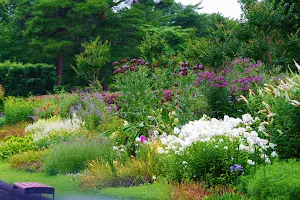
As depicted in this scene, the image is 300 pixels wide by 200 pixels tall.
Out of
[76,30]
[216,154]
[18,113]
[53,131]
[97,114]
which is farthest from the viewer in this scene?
[76,30]

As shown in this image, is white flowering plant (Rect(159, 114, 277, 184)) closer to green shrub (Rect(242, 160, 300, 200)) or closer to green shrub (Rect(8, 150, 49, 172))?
green shrub (Rect(242, 160, 300, 200))

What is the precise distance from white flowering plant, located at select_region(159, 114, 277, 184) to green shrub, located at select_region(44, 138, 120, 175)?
2.35 meters

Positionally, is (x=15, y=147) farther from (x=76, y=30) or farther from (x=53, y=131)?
(x=76, y=30)

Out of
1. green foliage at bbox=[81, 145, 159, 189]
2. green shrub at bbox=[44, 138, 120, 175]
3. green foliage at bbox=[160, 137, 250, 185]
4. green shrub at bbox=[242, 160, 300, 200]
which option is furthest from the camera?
green shrub at bbox=[44, 138, 120, 175]

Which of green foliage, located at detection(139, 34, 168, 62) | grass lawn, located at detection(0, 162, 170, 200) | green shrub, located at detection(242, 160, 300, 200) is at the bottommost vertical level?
grass lawn, located at detection(0, 162, 170, 200)

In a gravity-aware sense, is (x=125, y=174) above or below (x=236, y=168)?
below

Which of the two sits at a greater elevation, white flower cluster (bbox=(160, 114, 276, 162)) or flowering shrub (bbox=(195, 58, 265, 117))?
flowering shrub (bbox=(195, 58, 265, 117))

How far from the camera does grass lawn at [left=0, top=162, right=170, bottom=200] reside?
827cm

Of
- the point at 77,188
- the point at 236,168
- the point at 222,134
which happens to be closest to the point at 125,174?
the point at 77,188

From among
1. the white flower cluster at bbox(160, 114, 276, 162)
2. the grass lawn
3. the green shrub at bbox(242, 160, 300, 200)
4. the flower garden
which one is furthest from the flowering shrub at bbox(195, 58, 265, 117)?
the green shrub at bbox(242, 160, 300, 200)

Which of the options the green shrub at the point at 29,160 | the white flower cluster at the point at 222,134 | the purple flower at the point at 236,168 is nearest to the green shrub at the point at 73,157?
the green shrub at the point at 29,160

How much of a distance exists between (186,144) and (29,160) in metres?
4.81

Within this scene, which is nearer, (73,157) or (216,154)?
(216,154)

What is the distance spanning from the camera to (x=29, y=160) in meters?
12.1
